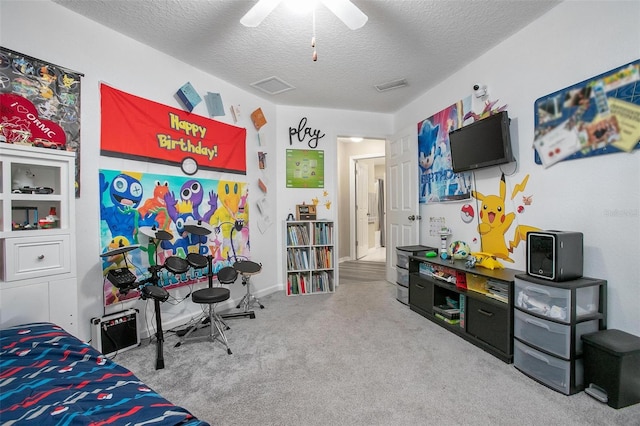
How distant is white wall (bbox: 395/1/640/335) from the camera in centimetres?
177

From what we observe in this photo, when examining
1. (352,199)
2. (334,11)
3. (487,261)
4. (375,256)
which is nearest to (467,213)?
(487,261)

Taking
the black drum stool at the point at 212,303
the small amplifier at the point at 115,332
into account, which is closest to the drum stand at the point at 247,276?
the black drum stool at the point at 212,303

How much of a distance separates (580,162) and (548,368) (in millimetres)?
1444

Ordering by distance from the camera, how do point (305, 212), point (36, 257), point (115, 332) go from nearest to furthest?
point (36, 257), point (115, 332), point (305, 212)

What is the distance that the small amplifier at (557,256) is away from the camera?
1826 mm

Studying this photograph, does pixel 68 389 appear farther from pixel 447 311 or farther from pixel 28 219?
pixel 447 311

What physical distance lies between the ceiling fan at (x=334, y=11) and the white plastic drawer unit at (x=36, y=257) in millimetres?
1916

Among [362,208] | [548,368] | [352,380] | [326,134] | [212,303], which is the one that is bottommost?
[352,380]

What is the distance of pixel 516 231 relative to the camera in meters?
2.49

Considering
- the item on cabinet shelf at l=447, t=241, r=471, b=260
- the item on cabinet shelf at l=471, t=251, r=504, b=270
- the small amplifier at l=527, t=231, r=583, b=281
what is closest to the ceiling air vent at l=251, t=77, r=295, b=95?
the item on cabinet shelf at l=447, t=241, r=471, b=260

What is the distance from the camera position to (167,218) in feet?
8.96

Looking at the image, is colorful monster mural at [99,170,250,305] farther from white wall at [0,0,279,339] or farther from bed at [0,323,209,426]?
bed at [0,323,209,426]

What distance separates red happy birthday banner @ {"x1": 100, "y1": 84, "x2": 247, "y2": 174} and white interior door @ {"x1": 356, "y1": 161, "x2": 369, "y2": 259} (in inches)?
137

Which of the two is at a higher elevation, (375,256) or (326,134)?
(326,134)
